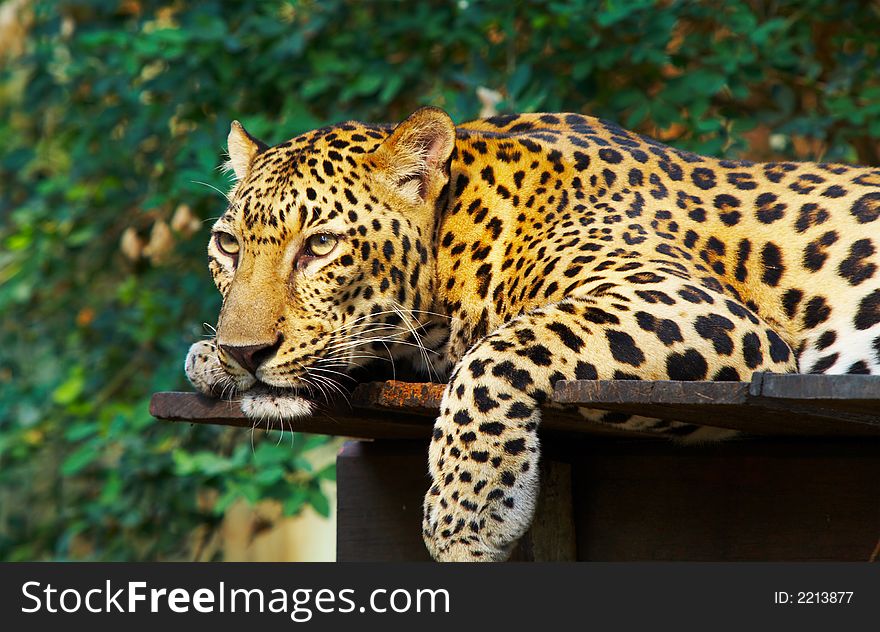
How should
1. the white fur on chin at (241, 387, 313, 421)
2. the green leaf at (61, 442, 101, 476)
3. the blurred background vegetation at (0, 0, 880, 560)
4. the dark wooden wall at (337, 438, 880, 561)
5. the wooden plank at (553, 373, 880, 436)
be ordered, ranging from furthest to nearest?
the green leaf at (61, 442, 101, 476), the blurred background vegetation at (0, 0, 880, 560), the white fur on chin at (241, 387, 313, 421), the dark wooden wall at (337, 438, 880, 561), the wooden plank at (553, 373, 880, 436)

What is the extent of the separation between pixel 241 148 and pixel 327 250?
0.68 metres

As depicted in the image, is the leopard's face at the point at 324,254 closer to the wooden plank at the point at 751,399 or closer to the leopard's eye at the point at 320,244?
the leopard's eye at the point at 320,244

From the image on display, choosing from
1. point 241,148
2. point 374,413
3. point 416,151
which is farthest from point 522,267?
point 241,148

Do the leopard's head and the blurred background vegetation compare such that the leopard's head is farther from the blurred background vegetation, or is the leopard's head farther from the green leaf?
the green leaf

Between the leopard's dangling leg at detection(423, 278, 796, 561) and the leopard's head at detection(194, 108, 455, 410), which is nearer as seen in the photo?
the leopard's dangling leg at detection(423, 278, 796, 561)

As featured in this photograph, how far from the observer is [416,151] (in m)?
3.70

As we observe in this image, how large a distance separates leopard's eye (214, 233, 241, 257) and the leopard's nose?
48 cm

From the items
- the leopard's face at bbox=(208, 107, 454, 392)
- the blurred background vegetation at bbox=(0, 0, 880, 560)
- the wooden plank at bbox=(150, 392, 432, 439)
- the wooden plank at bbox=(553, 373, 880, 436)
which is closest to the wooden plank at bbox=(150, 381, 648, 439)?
the wooden plank at bbox=(150, 392, 432, 439)

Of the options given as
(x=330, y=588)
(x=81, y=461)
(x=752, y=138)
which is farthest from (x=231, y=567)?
(x=752, y=138)

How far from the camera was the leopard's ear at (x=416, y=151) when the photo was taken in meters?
3.67

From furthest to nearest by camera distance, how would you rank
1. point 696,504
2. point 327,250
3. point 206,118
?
point 206,118
point 327,250
point 696,504

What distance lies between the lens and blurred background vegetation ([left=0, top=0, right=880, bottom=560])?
17.9 feet

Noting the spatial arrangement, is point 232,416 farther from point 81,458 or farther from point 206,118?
point 206,118

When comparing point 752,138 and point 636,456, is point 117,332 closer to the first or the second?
point 752,138
